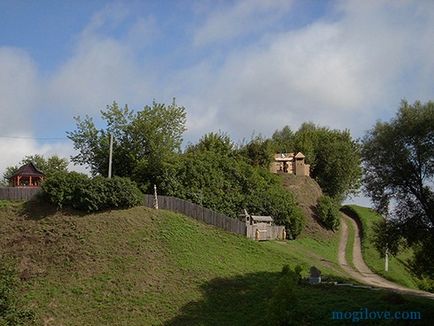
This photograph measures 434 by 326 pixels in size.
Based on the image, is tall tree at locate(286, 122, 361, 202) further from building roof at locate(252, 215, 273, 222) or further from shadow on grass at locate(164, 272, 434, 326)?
shadow on grass at locate(164, 272, 434, 326)

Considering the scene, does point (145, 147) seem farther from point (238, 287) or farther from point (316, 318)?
point (316, 318)

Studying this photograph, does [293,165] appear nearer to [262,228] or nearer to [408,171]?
[262,228]

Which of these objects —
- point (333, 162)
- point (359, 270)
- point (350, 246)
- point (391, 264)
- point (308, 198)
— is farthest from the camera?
point (333, 162)

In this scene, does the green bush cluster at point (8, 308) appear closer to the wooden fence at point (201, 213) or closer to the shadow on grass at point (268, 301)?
the shadow on grass at point (268, 301)

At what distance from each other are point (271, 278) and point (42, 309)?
1205 centimetres

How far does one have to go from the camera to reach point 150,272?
2714 cm

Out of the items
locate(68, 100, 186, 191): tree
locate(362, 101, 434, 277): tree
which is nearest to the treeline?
locate(68, 100, 186, 191): tree

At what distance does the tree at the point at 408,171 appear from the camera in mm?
20406

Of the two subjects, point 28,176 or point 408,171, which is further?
point 28,176

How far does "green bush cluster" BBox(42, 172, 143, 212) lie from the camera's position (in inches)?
1243

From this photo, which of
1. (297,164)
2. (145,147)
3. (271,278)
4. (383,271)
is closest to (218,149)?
(145,147)

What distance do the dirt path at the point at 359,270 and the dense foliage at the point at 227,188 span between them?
5.34 m

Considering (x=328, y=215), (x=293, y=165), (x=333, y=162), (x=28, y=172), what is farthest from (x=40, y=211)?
(x=333, y=162)

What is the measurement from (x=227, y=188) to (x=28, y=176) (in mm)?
19017
